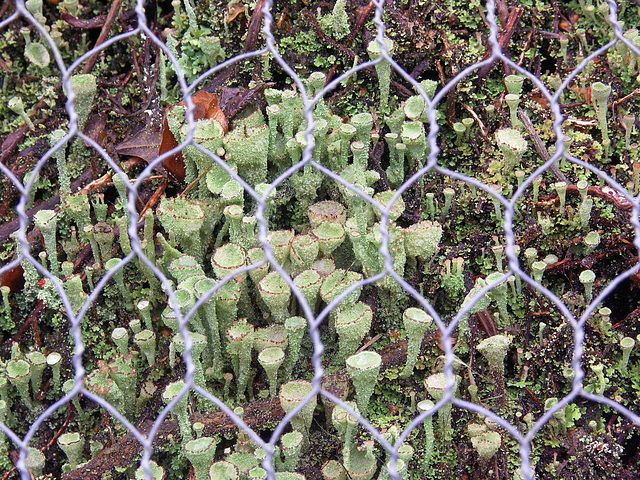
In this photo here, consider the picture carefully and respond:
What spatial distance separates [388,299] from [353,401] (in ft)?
1.04

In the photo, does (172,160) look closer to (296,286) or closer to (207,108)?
(207,108)

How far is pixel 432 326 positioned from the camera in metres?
1.78

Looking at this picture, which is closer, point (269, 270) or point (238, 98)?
point (269, 270)

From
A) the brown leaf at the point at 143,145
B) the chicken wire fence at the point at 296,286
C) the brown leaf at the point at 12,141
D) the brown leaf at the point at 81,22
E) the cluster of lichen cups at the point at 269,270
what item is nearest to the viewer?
the chicken wire fence at the point at 296,286

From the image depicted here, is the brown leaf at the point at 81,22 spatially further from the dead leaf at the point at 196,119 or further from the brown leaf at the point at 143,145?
the dead leaf at the point at 196,119

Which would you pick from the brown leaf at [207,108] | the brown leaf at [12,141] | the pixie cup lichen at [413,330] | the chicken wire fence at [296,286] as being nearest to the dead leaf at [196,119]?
the brown leaf at [207,108]

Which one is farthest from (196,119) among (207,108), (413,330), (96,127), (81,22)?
(413,330)

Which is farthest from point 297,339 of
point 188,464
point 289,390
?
point 188,464

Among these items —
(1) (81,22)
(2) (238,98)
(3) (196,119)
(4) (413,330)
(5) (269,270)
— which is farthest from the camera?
(1) (81,22)

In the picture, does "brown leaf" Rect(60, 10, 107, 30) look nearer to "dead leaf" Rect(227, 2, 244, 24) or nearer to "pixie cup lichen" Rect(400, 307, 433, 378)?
"dead leaf" Rect(227, 2, 244, 24)

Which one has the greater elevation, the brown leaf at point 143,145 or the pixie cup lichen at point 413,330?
the brown leaf at point 143,145

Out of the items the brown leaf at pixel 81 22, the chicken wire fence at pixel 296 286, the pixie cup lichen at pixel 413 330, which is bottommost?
the pixie cup lichen at pixel 413 330

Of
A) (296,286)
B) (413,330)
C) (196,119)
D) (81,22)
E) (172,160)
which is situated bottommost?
(413,330)

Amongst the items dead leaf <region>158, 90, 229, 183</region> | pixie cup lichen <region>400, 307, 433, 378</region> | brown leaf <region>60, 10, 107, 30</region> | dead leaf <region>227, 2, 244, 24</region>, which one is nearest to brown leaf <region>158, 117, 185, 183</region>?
dead leaf <region>158, 90, 229, 183</region>
